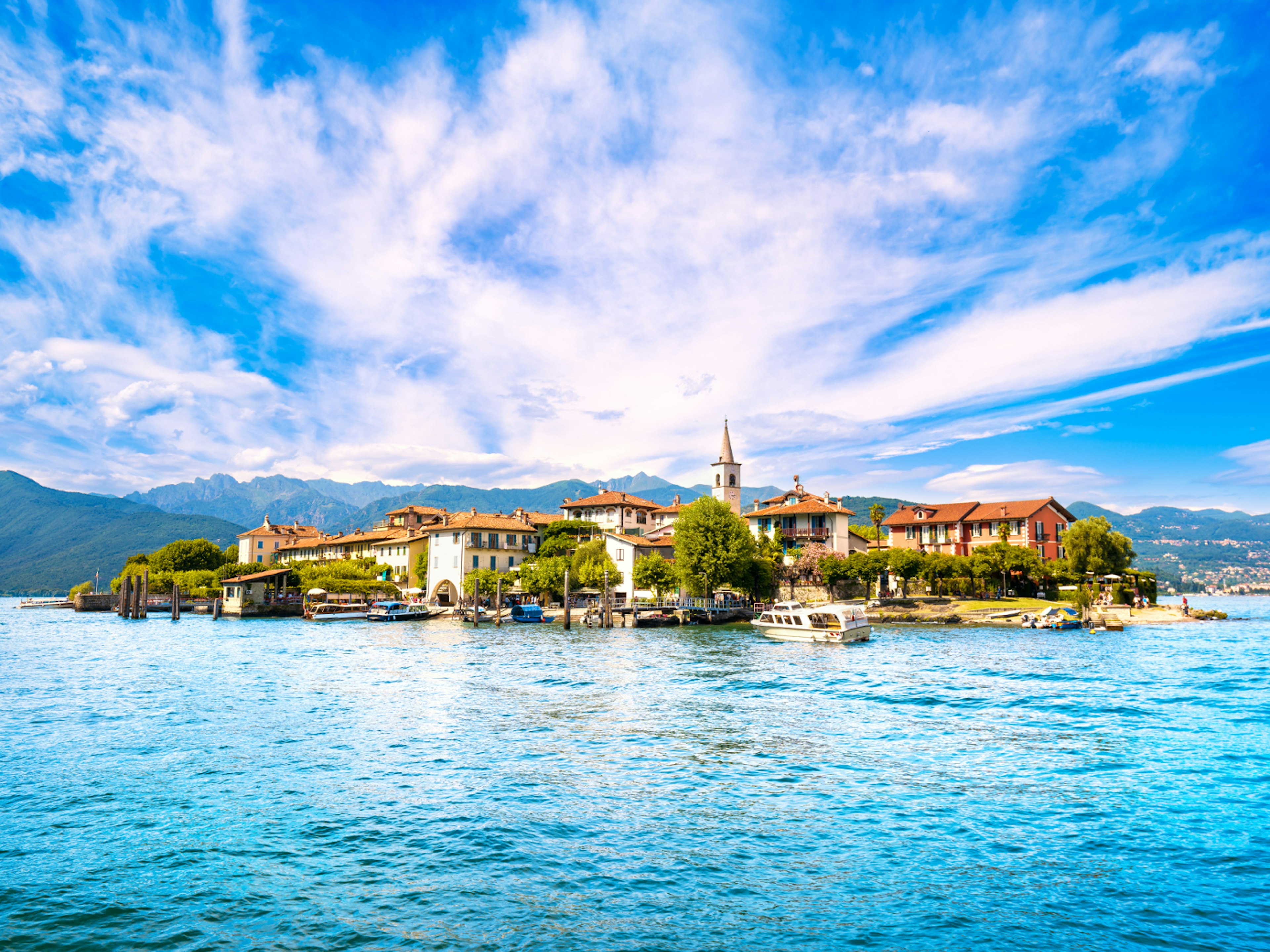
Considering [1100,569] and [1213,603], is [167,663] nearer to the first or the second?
[1100,569]

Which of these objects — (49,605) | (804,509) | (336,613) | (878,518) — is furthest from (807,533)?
(49,605)

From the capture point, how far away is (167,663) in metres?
39.6

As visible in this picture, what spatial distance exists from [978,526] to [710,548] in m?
35.6

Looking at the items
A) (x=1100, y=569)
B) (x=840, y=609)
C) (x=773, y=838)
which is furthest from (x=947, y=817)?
(x=1100, y=569)

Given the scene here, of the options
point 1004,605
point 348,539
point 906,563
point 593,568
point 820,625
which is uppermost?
point 348,539

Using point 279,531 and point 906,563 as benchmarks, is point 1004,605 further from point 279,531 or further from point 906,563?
point 279,531

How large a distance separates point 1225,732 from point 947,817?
40.6 ft

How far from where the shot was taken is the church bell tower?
98.1 meters

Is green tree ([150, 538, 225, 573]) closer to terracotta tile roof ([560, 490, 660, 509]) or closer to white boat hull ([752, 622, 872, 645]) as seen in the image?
terracotta tile roof ([560, 490, 660, 509])

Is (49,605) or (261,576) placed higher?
(261,576)

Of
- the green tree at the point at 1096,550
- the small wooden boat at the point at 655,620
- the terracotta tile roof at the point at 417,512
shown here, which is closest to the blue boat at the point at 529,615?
→ the small wooden boat at the point at 655,620

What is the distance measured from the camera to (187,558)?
123 metres

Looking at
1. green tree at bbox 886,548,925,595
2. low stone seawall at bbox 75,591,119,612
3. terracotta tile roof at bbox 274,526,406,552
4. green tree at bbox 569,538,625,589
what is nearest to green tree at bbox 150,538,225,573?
low stone seawall at bbox 75,591,119,612

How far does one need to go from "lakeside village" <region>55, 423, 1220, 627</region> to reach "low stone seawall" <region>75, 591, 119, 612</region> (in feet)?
1.46
